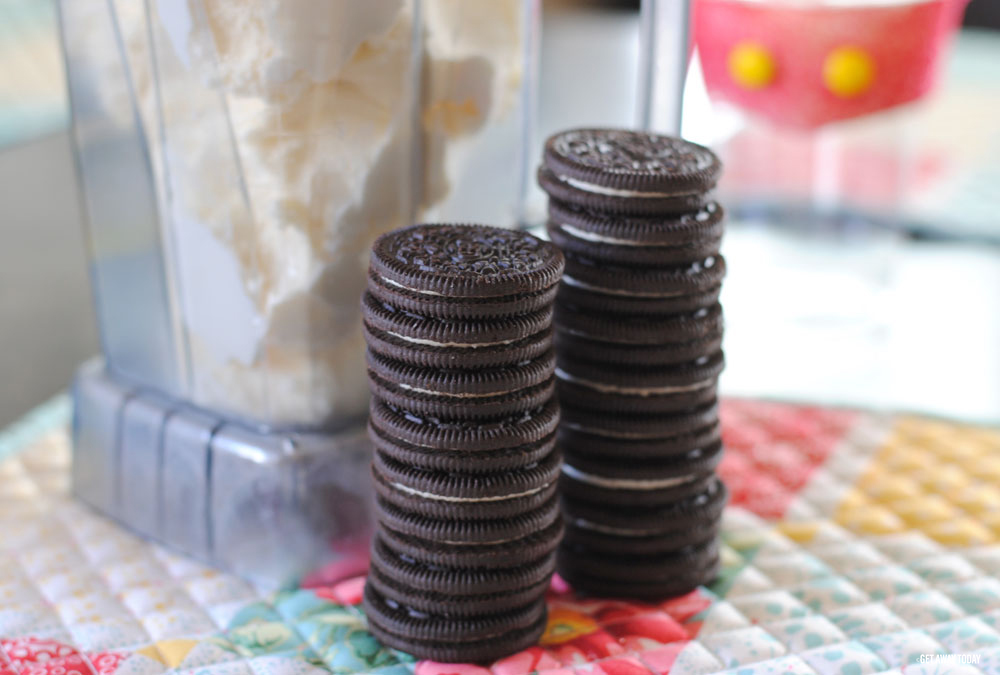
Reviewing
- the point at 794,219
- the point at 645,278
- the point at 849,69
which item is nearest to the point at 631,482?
the point at 645,278

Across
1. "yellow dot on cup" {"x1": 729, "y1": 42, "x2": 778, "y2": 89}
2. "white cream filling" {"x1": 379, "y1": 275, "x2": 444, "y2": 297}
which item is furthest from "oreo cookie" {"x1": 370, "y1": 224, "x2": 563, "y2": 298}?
"yellow dot on cup" {"x1": 729, "y1": 42, "x2": 778, "y2": 89}

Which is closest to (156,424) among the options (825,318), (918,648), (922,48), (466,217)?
(466,217)

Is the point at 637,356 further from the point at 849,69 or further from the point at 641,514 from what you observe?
the point at 849,69

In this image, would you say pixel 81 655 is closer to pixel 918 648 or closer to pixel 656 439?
pixel 656 439

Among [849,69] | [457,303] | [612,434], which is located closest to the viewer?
[457,303]

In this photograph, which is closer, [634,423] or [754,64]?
[634,423]

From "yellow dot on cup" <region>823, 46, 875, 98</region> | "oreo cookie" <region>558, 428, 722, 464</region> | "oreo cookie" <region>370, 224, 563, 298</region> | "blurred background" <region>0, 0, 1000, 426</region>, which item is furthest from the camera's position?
"yellow dot on cup" <region>823, 46, 875, 98</region>

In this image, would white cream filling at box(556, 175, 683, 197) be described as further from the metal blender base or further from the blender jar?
the metal blender base

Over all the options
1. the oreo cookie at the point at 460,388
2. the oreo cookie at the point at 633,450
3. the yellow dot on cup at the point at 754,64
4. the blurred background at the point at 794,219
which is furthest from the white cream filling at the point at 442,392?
the yellow dot on cup at the point at 754,64
